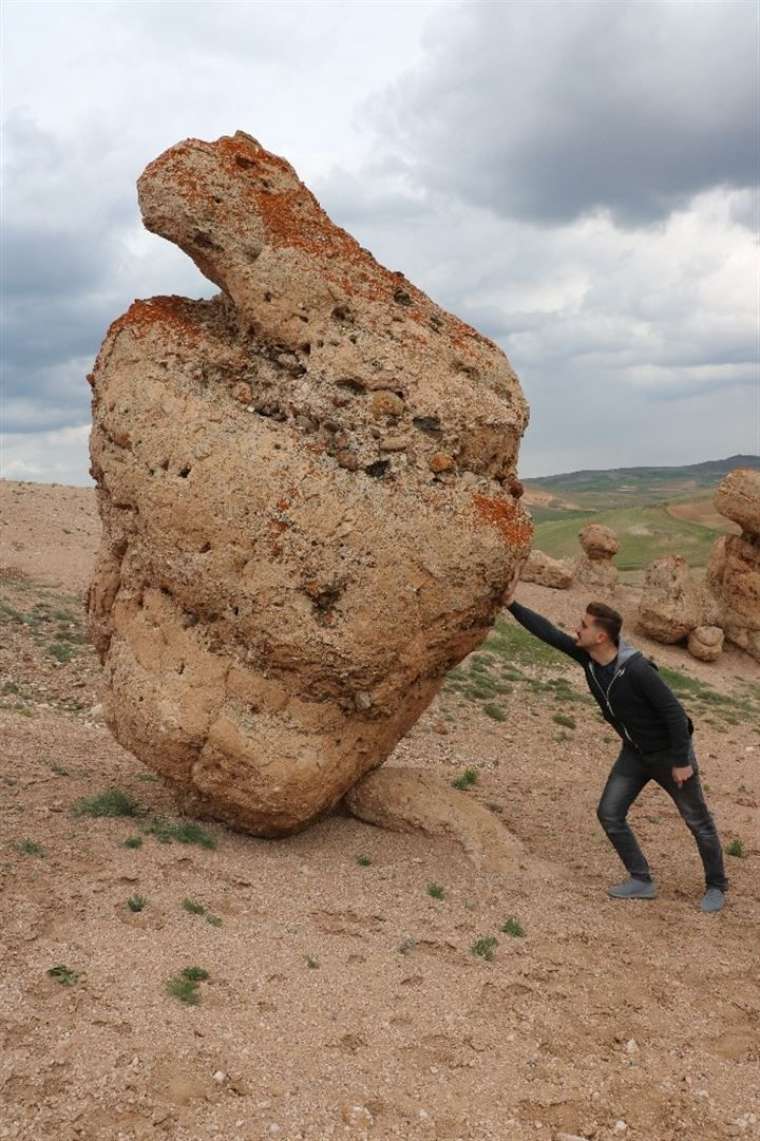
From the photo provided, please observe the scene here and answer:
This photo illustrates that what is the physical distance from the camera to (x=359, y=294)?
8.27 m

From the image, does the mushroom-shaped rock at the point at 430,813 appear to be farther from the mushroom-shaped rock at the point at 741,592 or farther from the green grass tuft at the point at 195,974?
the mushroom-shaped rock at the point at 741,592

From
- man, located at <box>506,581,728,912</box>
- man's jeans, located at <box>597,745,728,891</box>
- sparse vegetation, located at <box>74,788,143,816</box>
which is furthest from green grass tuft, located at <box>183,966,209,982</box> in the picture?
man's jeans, located at <box>597,745,728,891</box>

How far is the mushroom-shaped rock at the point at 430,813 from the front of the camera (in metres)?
8.98

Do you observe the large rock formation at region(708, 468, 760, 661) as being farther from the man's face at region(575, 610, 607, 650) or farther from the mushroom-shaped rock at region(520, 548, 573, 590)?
the man's face at region(575, 610, 607, 650)

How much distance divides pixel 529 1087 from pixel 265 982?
1.79 metres

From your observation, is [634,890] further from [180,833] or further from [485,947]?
[180,833]

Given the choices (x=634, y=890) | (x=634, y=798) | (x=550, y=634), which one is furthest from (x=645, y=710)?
(x=634, y=890)

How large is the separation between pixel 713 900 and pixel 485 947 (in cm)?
244

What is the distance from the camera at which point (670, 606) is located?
24578 mm

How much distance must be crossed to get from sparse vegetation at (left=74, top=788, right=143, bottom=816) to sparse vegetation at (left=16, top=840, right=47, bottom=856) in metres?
0.90

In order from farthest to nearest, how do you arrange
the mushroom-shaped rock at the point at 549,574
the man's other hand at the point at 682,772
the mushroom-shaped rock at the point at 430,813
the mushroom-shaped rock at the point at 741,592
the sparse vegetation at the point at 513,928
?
the mushroom-shaped rock at the point at 549,574 → the mushroom-shaped rock at the point at 741,592 → the mushroom-shaped rock at the point at 430,813 → the man's other hand at the point at 682,772 → the sparse vegetation at the point at 513,928

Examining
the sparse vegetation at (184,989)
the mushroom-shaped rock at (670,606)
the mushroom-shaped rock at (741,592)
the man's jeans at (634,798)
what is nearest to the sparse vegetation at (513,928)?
the man's jeans at (634,798)

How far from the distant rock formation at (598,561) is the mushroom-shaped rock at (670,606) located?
6.97 ft

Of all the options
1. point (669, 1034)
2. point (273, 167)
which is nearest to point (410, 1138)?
point (669, 1034)
